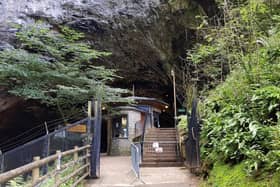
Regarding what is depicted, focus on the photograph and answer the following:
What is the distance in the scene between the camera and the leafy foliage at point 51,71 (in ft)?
37.2

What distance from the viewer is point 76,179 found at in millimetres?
5977

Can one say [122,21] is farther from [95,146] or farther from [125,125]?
[95,146]

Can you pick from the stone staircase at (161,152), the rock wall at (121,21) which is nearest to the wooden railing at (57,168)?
the stone staircase at (161,152)

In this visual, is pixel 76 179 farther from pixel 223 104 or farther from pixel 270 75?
pixel 270 75

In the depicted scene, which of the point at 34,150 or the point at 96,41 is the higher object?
the point at 96,41

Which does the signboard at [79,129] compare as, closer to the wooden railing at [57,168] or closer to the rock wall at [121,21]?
the wooden railing at [57,168]

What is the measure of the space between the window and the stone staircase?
430 cm

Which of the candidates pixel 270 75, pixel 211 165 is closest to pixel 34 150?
pixel 211 165

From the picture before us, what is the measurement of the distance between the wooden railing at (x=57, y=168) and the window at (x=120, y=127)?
928 centimetres

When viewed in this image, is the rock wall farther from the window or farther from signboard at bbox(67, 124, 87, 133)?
signboard at bbox(67, 124, 87, 133)

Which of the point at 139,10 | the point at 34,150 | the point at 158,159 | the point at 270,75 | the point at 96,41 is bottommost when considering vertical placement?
the point at 158,159

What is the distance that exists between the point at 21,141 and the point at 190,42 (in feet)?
38.8

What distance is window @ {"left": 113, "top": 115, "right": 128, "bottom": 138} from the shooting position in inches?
652

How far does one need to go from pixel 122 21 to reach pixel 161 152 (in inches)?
284
